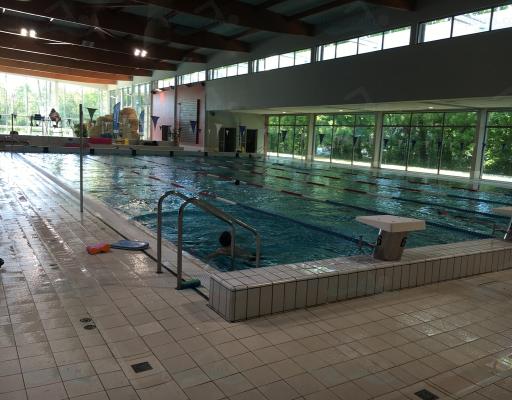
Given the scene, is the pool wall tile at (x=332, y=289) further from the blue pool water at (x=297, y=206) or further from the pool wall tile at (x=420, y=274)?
the blue pool water at (x=297, y=206)

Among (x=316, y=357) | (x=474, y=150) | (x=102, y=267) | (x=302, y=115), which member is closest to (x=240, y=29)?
(x=302, y=115)

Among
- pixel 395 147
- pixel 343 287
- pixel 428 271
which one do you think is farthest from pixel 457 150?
pixel 343 287

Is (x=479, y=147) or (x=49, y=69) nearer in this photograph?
(x=479, y=147)

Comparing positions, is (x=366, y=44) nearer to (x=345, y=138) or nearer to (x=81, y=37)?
(x=345, y=138)

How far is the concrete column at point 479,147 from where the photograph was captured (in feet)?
50.4

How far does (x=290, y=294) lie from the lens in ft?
9.15

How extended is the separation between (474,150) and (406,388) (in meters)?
15.6

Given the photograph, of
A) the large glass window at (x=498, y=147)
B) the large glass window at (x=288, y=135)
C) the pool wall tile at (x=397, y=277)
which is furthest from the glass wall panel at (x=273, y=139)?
the pool wall tile at (x=397, y=277)

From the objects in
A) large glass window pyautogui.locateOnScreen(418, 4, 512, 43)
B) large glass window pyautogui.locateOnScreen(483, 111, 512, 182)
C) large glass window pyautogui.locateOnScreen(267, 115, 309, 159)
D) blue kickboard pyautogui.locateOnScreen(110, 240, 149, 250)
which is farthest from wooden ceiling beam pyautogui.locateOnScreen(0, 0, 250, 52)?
blue kickboard pyautogui.locateOnScreen(110, 240, 149, 250)

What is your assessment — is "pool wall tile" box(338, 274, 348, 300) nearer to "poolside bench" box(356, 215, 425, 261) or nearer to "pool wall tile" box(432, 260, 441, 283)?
"poolside bench" box(356, 215, 425, 261)

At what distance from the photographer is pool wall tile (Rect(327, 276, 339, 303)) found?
2953 millimetres

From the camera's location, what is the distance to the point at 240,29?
18703 millimetres

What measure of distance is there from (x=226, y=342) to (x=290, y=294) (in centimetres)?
62

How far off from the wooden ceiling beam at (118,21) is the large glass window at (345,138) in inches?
224
